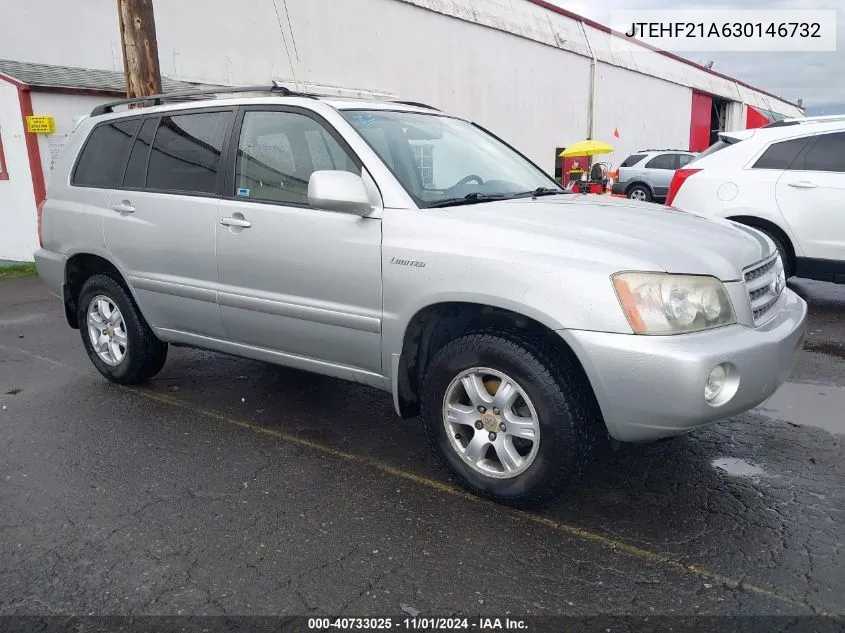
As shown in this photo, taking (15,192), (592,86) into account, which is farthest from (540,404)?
(592,86)

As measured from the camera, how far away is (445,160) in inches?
154

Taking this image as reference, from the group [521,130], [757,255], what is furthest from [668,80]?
[757,255]

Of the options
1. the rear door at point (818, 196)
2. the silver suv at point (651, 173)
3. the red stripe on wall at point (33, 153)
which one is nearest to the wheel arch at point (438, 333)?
the rear door at point (818, 196)

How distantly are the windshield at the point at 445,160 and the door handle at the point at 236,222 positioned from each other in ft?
2.48

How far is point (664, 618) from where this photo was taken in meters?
2.39

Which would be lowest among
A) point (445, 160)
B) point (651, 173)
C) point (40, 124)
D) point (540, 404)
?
point (540, 404)

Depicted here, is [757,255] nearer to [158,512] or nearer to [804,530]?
[804,530]

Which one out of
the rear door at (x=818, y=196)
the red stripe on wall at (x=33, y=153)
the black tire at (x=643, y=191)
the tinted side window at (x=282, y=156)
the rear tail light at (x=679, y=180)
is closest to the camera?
the tinted side window at (x=282, y=156)

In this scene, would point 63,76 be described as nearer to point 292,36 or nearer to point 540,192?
point 292,36

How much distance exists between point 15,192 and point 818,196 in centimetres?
1016

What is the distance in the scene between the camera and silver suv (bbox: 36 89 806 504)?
9.02 ft

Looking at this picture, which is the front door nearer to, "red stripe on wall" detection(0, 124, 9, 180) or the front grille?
the front grille

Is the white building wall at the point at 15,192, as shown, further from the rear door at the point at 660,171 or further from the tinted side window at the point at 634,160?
the tinted side window at the point at 634,160

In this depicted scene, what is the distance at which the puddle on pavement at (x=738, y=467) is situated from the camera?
3.44 meters
